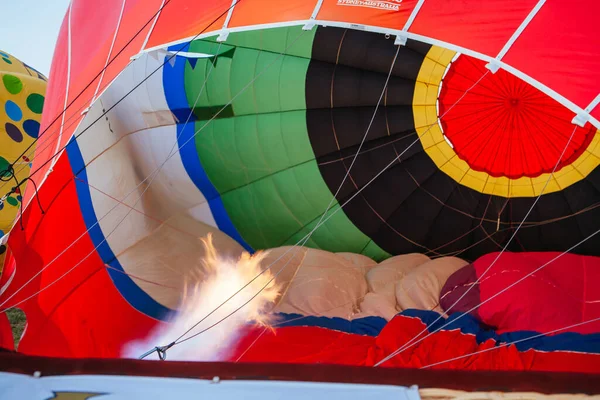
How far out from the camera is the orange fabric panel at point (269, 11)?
6.61ft

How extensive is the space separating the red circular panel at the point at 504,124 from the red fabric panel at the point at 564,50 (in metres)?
1.47

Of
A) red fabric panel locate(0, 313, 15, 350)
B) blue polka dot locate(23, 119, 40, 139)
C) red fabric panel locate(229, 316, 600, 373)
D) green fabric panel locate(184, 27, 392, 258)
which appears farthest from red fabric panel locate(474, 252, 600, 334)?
blue polka dot locate(23, 119, 40, 139)

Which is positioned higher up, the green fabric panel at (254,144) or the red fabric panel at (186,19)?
the green fabric panel at (254,144)

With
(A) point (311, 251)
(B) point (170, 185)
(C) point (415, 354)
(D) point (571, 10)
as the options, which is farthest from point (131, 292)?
(D) point (571, 10)

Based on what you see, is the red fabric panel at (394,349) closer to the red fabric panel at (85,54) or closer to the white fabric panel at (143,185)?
the white fabric panel at (143,185)

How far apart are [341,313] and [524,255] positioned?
1.03m

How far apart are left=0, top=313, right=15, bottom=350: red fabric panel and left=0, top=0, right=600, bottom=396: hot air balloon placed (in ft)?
0.25

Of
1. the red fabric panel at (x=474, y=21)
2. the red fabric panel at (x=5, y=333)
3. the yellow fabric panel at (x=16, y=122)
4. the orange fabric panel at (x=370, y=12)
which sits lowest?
the red fabric panel at (x=5, y=333)

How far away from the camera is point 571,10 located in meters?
1.68

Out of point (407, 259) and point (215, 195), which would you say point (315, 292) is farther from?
point (215, 195)

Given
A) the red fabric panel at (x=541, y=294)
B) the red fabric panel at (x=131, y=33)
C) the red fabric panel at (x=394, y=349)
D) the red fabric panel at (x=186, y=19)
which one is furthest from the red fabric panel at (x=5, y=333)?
the red fabric panel at (x=541, y=294)

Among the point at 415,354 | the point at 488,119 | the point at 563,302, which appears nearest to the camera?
the point at 415,354

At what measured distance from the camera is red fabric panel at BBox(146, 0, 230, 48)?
2.09 m

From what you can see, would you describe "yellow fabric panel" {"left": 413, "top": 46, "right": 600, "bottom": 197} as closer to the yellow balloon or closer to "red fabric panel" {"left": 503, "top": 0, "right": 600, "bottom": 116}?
"red fabric panel" {"left": 503, "top": 0, "right": 600, "bottom": 116}
